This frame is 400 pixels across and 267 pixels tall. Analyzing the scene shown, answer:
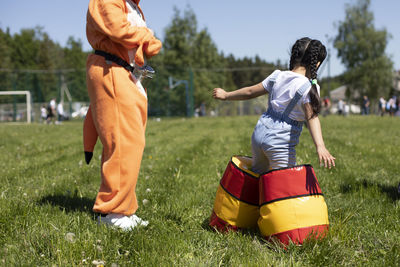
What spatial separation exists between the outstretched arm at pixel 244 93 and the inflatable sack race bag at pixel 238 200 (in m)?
0.57

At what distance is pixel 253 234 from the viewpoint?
2.70 m

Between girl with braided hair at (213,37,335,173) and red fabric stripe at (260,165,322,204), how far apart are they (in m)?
0.26

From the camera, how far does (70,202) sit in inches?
133

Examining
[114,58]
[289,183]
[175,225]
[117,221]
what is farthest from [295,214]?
[114,58]

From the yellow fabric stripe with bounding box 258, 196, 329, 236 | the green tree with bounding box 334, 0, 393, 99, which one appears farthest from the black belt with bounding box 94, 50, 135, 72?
the green tree with bounding box 334, 0, 393, 99

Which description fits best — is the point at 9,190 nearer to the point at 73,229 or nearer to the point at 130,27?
the point at 73,229

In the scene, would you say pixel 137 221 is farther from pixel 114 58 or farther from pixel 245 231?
pixel 114 58

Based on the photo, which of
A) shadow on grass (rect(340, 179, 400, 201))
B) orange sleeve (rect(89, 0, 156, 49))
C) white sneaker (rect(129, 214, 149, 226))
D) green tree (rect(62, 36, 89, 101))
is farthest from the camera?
green tree (rect(62, 36, 89, 101))

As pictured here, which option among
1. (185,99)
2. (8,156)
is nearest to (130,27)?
(8,156)

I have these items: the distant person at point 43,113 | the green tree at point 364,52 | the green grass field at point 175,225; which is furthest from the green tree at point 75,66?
the green tree at point 364,52

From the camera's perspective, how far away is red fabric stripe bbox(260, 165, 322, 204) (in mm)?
2406

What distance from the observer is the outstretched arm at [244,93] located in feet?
9.29

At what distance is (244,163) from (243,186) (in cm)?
34

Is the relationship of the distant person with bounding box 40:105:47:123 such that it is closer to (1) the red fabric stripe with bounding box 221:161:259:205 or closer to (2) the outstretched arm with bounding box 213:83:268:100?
(2) the outstretched arm with bounding box 213:83:268:100
